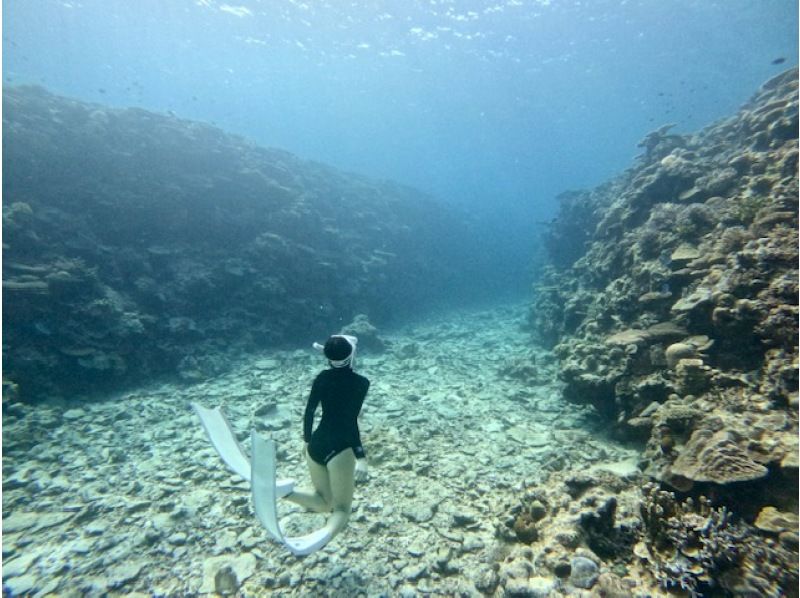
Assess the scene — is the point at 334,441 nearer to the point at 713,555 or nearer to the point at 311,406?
the point at 311,406

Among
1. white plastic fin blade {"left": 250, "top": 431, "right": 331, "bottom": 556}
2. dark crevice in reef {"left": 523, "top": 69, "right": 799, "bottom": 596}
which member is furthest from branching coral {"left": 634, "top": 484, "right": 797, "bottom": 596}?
white plastic fin blade {"left": 250, "top": 431, "right": 331, "bottom": 556}

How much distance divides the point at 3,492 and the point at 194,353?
21.3ft

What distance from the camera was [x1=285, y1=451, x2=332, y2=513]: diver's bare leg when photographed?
162 inches

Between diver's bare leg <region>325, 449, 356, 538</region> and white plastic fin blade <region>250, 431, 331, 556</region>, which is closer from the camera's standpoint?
white plastic fin blade <region>250, 431, 331, 556</region>

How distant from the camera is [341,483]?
3932mm

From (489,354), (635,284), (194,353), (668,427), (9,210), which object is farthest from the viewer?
(489,354)

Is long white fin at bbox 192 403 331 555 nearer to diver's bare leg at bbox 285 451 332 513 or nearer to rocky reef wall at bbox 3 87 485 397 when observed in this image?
diver's bare leg at bbox 285 451 332 513

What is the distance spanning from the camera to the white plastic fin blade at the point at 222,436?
461cm

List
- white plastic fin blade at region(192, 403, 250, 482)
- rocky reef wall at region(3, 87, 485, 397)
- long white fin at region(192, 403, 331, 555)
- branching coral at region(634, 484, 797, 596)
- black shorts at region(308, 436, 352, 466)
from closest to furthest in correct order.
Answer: branching coral at region(634, 484, 797, 596) < long white fin at region(192, 403, 331, 555) < black shorts at region(308, 436, 352, 466) < white plastic fin blade at region(192, 403, 250, 482) < rocky reef wall at region(3, 87, 485, 397)

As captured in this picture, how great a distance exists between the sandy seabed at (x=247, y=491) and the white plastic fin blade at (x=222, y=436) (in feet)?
3.45

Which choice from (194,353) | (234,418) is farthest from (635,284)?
(194,353)

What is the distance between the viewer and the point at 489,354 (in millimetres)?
14570

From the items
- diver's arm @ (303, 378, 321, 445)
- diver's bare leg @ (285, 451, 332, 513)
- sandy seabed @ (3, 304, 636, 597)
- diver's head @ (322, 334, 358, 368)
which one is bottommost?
sandy seabed @ (3, 304, 636, 597)

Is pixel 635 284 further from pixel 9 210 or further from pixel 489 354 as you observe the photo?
pixel 9 210
